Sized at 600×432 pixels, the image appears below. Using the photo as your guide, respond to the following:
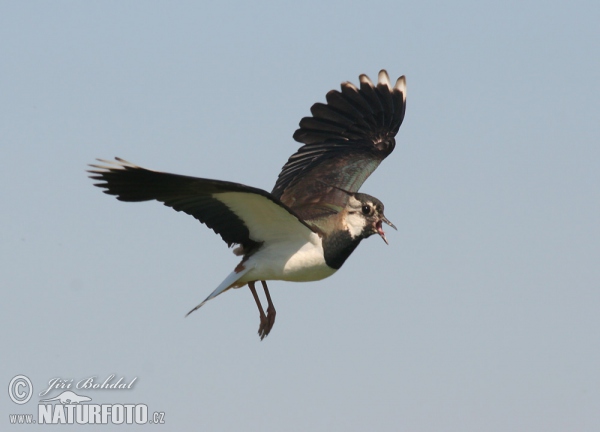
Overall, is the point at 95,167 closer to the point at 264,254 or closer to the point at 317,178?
the point at 264,254

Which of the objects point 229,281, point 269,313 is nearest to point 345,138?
point 269,313

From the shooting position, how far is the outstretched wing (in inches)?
512

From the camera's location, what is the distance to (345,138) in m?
14.0

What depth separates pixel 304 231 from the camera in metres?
11.0

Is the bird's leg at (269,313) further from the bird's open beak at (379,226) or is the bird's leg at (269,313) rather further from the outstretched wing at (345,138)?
the bird's open beak at (379,226)

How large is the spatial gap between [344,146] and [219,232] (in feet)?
10.9

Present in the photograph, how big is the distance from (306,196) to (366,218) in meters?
1.44

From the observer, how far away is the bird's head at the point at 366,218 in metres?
11.3

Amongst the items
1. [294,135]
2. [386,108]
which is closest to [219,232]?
[294,135]

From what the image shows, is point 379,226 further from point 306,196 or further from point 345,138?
point 345,138

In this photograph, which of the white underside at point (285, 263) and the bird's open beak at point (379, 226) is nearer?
the white underside at point (285, 263)

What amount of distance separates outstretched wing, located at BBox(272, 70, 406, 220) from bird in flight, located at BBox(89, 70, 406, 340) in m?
0.01

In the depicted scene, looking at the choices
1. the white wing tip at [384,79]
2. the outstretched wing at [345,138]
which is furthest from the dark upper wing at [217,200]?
the white wing tip at [384,79]

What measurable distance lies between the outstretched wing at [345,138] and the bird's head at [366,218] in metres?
1.26
